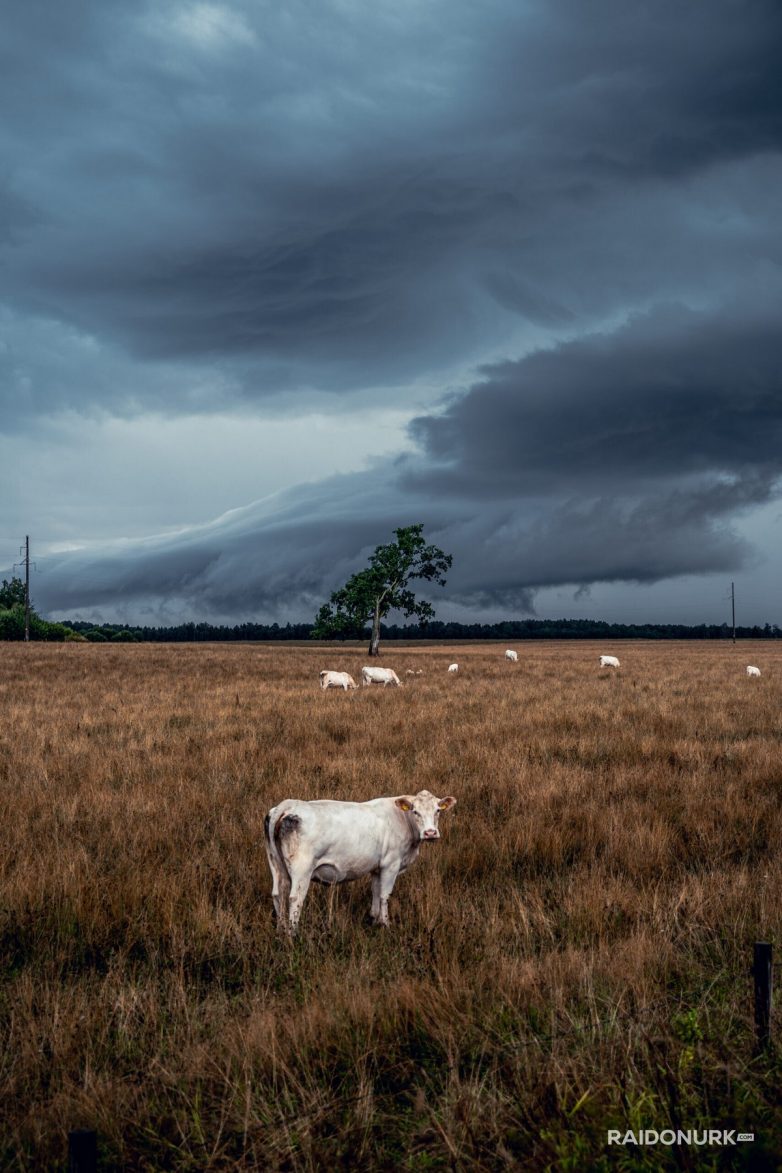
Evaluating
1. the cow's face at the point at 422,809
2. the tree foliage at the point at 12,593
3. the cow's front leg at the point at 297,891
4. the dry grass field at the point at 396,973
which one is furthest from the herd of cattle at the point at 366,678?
the tree foliage at the point at 12,593

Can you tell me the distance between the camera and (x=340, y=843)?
16.9 feet

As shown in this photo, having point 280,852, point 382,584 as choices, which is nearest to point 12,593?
point 382,584

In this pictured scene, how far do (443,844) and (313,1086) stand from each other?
3.90 metres

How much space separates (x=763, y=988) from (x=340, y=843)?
9.37 ft

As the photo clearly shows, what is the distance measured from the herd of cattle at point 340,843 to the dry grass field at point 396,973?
26 cm

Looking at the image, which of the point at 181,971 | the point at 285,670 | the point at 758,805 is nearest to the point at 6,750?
the point at 181,971

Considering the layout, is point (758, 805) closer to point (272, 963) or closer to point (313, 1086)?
point (272, 963)

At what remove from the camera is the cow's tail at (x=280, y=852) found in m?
5.01

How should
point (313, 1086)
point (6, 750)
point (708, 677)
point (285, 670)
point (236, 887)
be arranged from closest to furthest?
point (313, 1086) < point (236, 887) < point (6, 750) < point (708, 677) < point (285, 670)

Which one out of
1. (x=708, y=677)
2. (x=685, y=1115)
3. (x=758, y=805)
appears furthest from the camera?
(x=708, y=677)

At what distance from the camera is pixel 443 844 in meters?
6.93

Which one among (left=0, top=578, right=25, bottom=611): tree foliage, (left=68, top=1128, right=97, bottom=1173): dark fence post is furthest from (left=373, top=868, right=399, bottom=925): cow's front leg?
(left=0, top=578, right=25, bottom=611): tree foliage

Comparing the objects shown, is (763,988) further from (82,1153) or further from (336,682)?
(336,682)

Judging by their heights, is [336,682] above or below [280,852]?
below
